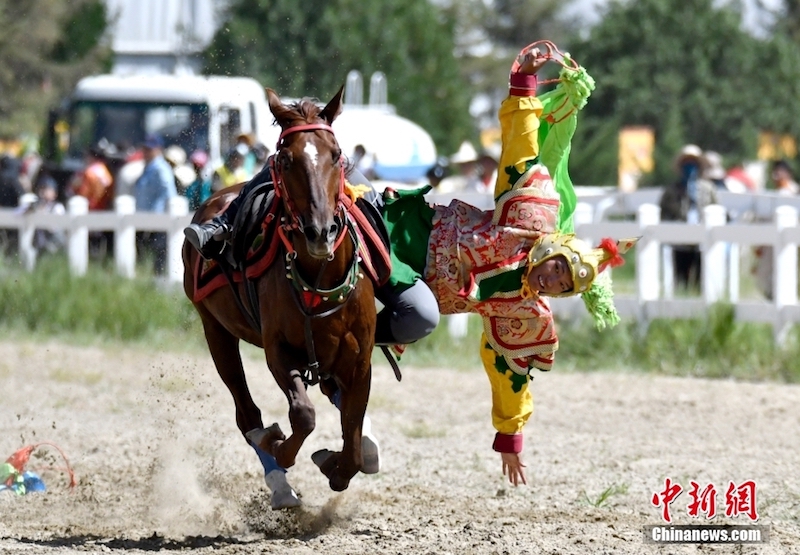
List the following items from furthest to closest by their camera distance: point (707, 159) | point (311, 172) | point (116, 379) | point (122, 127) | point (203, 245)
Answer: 1. point (122, 127)
2. point (707, 159)
3. point (116, 379)
4. point (203, 245)
5. point (311, 172)

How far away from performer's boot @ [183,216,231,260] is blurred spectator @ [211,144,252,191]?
5548 mm

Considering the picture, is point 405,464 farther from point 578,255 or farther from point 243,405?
point 578,255

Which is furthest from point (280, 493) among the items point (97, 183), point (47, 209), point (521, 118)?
point (97, 183)

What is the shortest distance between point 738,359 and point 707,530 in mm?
5202

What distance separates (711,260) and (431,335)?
2372 millimetres

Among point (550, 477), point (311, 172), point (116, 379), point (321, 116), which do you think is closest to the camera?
point (311, 172)

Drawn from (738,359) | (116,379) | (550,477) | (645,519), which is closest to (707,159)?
(738,359)

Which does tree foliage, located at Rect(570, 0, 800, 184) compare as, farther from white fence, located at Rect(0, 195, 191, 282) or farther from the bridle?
the bridle

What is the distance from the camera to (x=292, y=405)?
573 centimetres

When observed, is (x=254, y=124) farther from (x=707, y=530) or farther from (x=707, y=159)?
(x=707, y=530)

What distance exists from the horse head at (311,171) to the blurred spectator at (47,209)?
877 centimetres

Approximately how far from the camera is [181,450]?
7.58 m

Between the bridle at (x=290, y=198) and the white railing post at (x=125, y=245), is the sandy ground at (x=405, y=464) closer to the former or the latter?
the bridle at (x=290, y=198)

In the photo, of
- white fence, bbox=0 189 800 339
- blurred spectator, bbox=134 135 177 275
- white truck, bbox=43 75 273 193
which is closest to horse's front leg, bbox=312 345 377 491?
white fence, bbox=0 189 800 339
